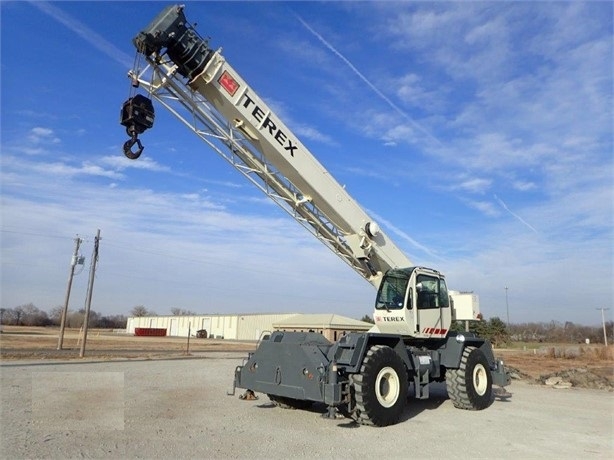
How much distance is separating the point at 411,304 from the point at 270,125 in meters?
4.81

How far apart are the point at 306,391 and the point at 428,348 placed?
4045mm

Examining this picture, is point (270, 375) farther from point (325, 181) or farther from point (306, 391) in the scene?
point (325, 181)

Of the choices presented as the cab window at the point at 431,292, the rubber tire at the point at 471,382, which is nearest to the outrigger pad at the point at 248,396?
the cab window at the point at 431,292

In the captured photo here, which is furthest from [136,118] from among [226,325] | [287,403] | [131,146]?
[226,325]

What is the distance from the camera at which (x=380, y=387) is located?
8484 millimetres

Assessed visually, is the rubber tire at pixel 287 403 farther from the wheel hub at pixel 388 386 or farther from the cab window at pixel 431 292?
the cab window at pixel 431 292

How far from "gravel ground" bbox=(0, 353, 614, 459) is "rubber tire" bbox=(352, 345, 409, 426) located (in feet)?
0.77

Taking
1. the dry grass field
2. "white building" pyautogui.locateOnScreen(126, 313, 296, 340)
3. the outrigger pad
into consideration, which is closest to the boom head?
the outrigger pad

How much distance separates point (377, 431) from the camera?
7.75 meters

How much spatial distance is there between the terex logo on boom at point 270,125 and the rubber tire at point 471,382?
6029 millimetres

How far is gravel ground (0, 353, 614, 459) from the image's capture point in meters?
6.40

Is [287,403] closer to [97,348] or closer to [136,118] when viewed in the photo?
[136,118]

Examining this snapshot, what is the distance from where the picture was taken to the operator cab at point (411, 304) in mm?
9969

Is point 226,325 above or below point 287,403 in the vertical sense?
above
